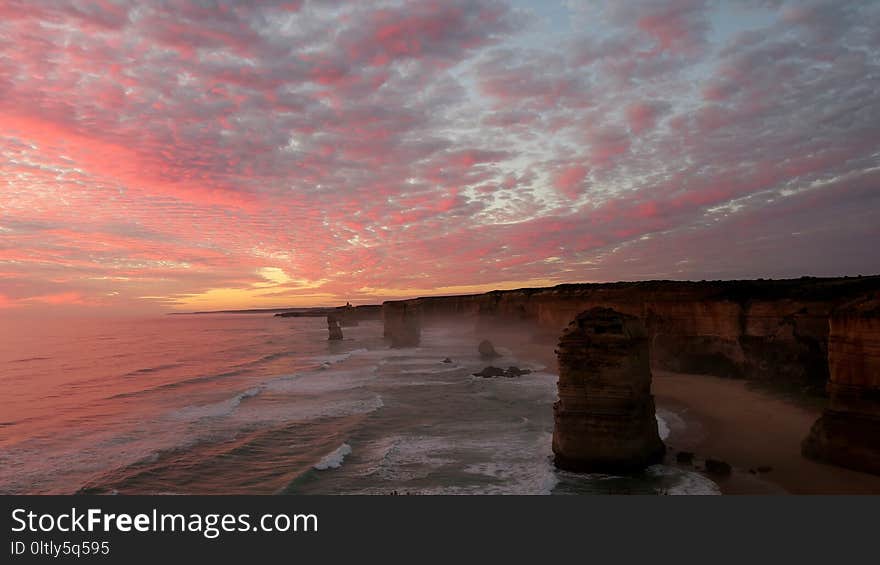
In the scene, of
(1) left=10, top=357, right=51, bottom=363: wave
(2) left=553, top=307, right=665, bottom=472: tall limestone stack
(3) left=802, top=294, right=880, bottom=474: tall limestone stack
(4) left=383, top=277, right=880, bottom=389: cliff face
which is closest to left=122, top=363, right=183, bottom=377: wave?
(1) left=10, top=357, right=51, bottom=363: wave

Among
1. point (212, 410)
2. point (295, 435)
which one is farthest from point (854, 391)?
point (212, 410)

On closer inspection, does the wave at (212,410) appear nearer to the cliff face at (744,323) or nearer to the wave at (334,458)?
the wave at (334,458)

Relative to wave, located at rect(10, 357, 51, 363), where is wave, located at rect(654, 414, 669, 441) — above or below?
below

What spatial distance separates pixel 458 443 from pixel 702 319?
20407mm

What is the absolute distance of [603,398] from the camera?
15.0 meters

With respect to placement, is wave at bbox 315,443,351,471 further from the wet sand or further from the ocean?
the wet sand

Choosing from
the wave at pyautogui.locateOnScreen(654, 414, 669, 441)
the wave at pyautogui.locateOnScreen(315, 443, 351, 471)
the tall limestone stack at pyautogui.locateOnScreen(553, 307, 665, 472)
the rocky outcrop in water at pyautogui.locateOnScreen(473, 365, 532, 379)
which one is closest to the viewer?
the tall limestone stack at pyautogui.locateOnScreen(553, 307, 665, 472)

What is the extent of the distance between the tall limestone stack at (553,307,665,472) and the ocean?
1.93ft

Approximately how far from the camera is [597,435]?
49.5 ft

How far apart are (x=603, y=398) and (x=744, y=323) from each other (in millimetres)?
19854

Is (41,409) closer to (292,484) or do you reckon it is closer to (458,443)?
(292,484)

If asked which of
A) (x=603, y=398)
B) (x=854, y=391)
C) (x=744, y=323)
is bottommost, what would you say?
(x=603, y=398)

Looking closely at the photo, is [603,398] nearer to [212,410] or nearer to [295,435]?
[295,435]

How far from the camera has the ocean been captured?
16.1 meters
